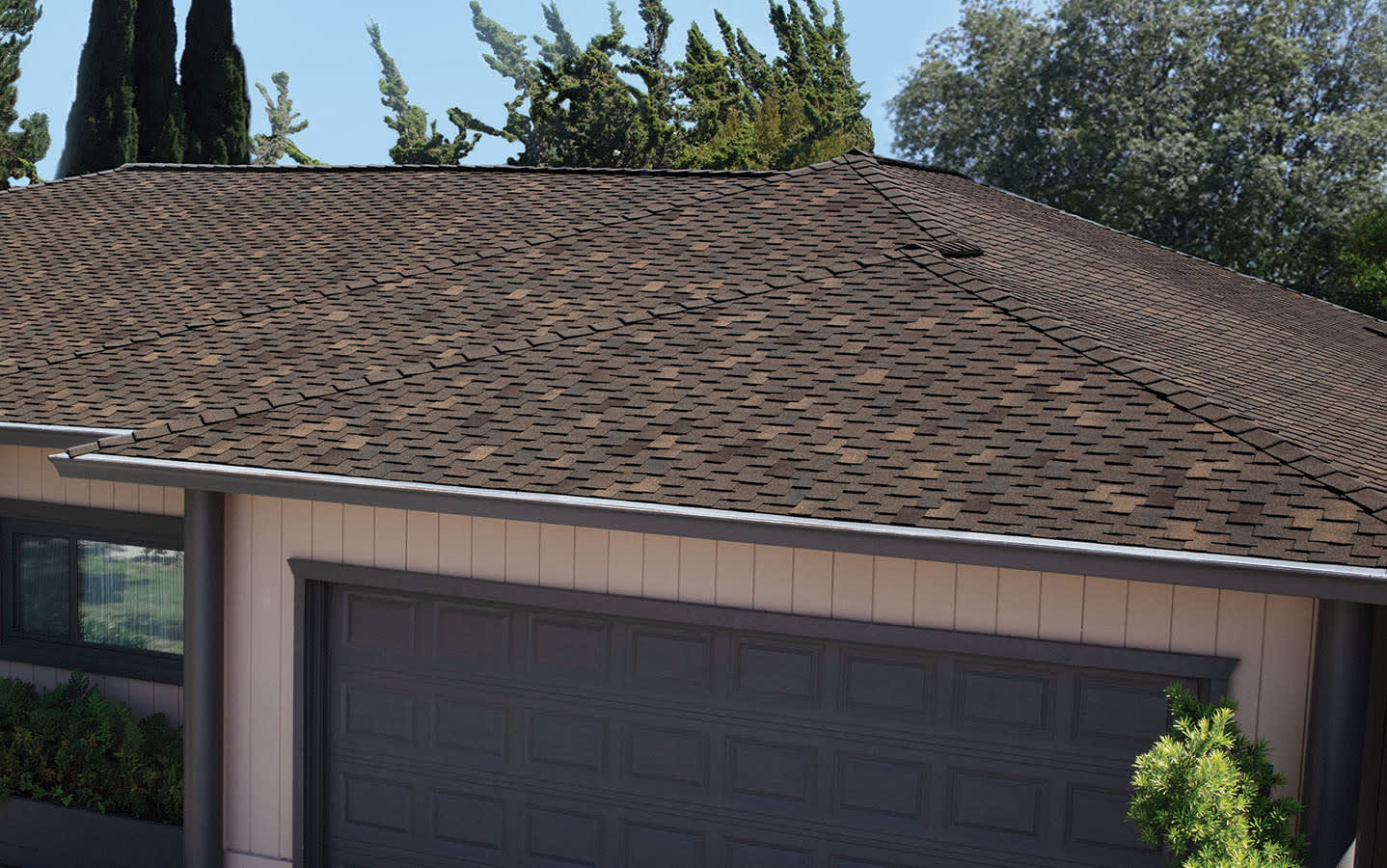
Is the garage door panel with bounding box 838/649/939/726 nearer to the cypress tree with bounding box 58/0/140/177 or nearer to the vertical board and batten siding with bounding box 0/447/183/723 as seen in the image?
the vertical board and batten siding with bounding box 0/447/183/723

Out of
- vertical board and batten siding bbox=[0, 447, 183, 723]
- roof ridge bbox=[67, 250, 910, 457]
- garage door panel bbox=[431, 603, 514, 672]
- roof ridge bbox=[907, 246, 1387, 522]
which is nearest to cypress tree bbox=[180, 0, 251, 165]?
vertical board and batten siding bbox=[0, 447, 183, 723]

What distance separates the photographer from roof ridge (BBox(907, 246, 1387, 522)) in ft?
20.7

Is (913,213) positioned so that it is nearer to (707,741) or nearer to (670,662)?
(670,662)

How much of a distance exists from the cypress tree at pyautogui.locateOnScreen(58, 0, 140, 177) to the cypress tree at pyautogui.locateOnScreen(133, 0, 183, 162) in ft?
0.89

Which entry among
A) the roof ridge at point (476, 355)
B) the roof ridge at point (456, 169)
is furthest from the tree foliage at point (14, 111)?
the roof ridge at point (476, 355)

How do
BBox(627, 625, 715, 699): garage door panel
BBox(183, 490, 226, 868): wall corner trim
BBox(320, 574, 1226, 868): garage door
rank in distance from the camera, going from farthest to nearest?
BBox(183, 490, 226, 868): wall corner trim → BBox(627, 625, 715, 699): garage door panel → BBox(320, 574, 1226, 868): garage door

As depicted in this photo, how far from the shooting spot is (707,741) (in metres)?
7.80

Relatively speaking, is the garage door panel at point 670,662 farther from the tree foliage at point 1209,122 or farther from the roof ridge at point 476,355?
the tree foliage at point 1209,122

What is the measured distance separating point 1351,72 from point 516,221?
33574mm

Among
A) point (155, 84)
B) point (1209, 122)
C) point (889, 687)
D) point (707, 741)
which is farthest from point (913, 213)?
point (1209, 122)

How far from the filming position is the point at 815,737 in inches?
298

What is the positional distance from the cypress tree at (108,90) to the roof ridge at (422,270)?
22023 mm

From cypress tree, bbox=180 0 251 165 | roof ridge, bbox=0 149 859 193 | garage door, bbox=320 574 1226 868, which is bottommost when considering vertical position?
garage door, bbox=320 574 1226 868

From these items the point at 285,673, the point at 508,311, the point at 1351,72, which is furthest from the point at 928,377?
the point at 1351,72
